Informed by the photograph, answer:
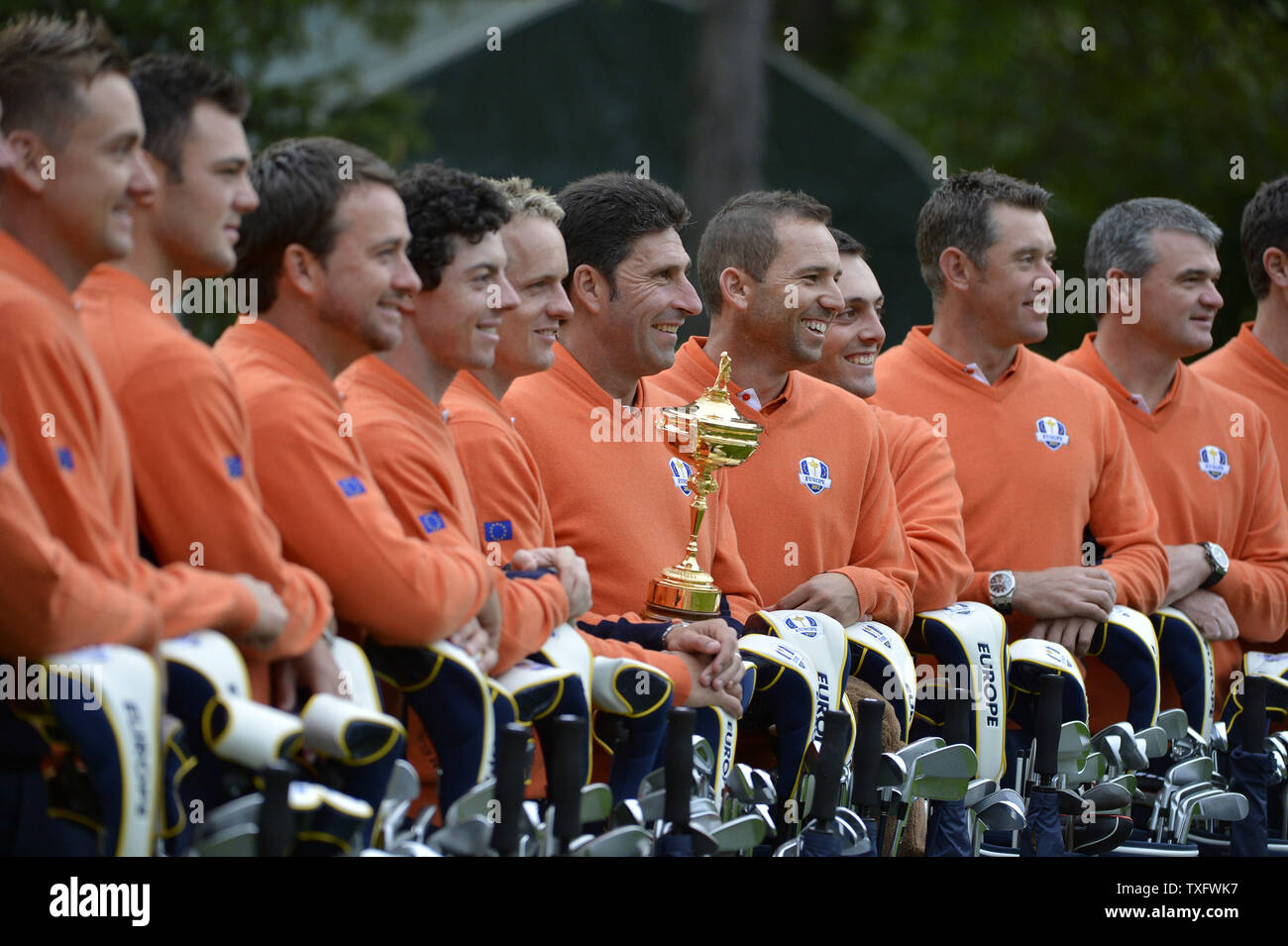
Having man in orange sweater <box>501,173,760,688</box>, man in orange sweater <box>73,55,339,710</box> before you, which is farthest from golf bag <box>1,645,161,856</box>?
man in orange sweater <box>501,173,760,688</box>

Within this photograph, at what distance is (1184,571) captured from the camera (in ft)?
19.5

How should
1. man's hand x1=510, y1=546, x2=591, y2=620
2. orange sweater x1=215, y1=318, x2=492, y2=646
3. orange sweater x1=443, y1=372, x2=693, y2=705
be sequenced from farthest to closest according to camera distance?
orange sweater x1=443, y1=372, x2=693, y2=705
man's hand x1=510, y1=546, x2=591, y2=620
orange sweater x1=215, y1=318, x2=492, y2=646

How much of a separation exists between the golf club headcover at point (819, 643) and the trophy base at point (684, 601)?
0.81 feet

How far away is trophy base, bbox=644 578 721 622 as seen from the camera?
444 centimetres

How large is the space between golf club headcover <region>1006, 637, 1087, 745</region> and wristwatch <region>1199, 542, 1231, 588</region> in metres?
0.86

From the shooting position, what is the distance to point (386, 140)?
1038 centimetres

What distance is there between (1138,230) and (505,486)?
3078 millimetres

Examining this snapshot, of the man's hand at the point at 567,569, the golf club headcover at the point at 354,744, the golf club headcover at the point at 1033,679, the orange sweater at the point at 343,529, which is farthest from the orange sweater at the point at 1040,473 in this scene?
the golf club headcover at the point at 354,744

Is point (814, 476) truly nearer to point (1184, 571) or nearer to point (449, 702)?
point (1184, 571)

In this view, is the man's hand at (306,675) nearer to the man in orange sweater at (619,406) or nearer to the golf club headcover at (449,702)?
the golf club headcover at (449,702)

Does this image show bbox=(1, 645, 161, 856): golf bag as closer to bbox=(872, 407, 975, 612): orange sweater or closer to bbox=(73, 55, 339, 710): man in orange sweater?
bbox=(73, 55, 339, 710): man in orange sweater
